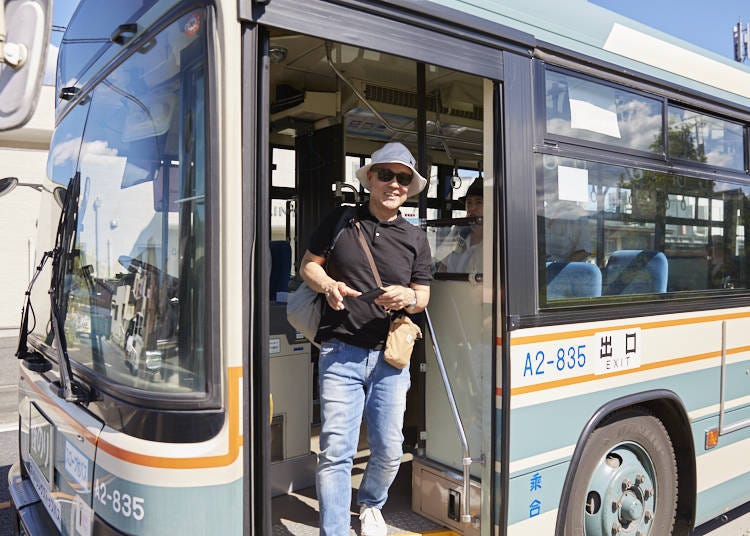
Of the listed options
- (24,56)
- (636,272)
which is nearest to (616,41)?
(636,272)

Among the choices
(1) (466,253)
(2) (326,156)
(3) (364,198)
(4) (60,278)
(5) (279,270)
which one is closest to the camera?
(4) (60,278)

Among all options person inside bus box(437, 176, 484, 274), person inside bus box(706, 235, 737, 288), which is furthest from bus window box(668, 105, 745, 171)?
person inside bus box(437, 176, 484, 274)

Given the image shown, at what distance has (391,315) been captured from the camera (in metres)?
2.79

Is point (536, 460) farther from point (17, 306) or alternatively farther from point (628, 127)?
point (17, 306)

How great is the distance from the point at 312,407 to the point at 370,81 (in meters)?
2.18

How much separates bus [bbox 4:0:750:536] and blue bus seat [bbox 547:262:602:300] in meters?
0.01

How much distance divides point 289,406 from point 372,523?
0.96m

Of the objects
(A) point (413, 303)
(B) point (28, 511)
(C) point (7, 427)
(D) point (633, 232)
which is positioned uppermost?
(D) point (633, 232)

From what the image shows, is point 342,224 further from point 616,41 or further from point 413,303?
point 616,41

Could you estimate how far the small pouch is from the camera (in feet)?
8.87

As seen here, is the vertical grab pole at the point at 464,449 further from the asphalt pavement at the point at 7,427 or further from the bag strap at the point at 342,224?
the asphalt pavement at the point at 7,427

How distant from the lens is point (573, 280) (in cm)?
291

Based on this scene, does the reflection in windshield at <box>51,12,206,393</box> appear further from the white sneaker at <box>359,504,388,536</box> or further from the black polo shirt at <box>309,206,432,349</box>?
the white sneaker at <box>359,504,388,536</box>

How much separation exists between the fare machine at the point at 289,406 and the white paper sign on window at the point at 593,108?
6.06 feet
